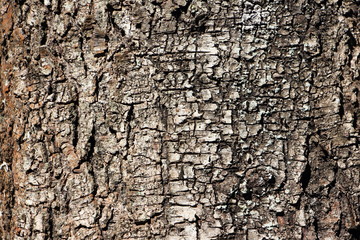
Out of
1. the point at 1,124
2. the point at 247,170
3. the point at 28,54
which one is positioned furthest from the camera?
the point at 1,124

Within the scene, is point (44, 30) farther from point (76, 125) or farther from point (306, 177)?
point (306, 177)

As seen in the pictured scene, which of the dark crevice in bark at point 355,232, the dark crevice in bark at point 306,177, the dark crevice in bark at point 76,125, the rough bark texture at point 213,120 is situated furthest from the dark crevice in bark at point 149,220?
the dark crevice in bark at point 355,232

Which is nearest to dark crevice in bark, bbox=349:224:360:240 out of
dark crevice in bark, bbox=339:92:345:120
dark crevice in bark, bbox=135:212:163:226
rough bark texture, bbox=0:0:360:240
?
rough bark texture, bbox=0:0:360:240

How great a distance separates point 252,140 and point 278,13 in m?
0.36

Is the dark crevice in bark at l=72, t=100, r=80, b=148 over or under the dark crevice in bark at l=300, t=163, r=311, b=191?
over

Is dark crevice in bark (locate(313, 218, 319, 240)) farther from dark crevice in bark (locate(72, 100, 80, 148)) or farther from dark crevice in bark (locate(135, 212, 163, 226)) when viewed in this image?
dark crevice in bark (locate(72, 100, 80, 148))

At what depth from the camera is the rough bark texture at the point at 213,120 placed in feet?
4.54

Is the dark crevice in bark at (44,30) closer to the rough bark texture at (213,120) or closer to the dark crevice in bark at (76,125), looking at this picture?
the rough bark texture at (213,120)

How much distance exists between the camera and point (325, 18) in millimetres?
1398

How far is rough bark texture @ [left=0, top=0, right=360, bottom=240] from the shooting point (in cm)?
138

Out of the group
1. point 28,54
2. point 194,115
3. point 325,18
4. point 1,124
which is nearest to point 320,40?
point 325,18

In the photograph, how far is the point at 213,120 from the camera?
1.39 metres

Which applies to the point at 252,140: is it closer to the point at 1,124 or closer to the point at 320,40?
the point at 320,40

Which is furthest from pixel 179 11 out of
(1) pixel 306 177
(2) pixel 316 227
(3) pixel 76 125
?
(2) pixel 316 227
